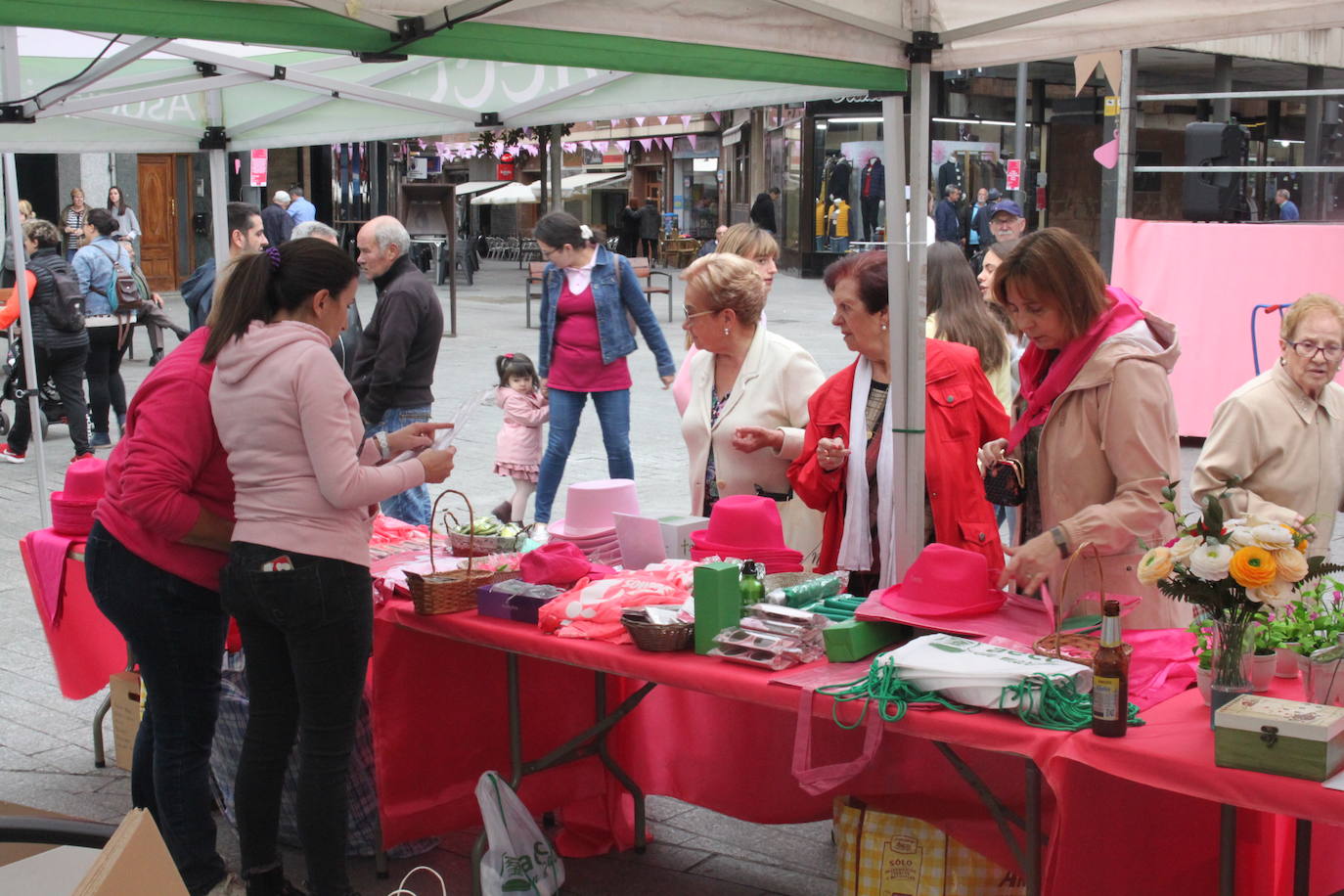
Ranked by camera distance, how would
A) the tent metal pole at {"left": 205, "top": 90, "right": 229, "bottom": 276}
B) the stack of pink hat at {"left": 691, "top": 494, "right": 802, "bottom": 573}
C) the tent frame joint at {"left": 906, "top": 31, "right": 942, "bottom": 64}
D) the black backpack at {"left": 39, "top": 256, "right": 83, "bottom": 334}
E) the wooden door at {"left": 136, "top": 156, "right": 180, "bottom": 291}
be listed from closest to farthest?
the tent frame joint at {"left": 906, "top": 31, "right": 942, "bottom": 64} → the stack of pink hat at {"left": 691, "top": 494, "right": 802, "bottom": 573} → the tent metal pole at {"left": 205, "top": 90, "right": 229, "bottom": 276} → the black backpack at {"left": 39, "top": 256, "right": 83, "bottom": 334} → the wooden door at {"left": 136, "top": 156, "right": 180, "bottom": 291}

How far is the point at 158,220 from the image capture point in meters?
22.9

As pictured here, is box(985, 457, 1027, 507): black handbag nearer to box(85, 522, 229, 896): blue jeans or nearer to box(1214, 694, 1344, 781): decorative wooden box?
box(1214, 694, 1344, 781): decorative wooden box

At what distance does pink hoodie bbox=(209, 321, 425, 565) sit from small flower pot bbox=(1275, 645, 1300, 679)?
1.85 m

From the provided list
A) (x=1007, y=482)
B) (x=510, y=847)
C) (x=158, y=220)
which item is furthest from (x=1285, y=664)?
(x=158, y=220)

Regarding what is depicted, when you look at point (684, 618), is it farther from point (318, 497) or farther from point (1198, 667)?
point (1198, 667)

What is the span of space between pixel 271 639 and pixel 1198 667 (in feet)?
6.41

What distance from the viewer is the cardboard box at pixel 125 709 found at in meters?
4.30

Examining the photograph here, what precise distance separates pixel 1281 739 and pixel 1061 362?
3.74 ft

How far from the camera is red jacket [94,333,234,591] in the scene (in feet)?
9.99

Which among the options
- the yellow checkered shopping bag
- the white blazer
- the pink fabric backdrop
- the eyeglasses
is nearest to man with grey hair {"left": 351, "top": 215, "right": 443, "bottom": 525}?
the white blazer

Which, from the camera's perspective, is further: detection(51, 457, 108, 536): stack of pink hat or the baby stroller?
the baby stroller

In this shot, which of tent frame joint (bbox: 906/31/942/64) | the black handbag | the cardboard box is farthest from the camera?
the cardboard box

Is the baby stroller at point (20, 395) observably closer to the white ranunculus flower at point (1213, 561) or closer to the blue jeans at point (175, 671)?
the blue jeans at point (175, 671)

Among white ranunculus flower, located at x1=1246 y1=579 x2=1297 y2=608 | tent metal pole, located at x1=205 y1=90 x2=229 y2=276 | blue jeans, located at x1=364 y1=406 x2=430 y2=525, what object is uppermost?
tent metal pole, located at x1=205 y1=90 x2=229 y2=276
